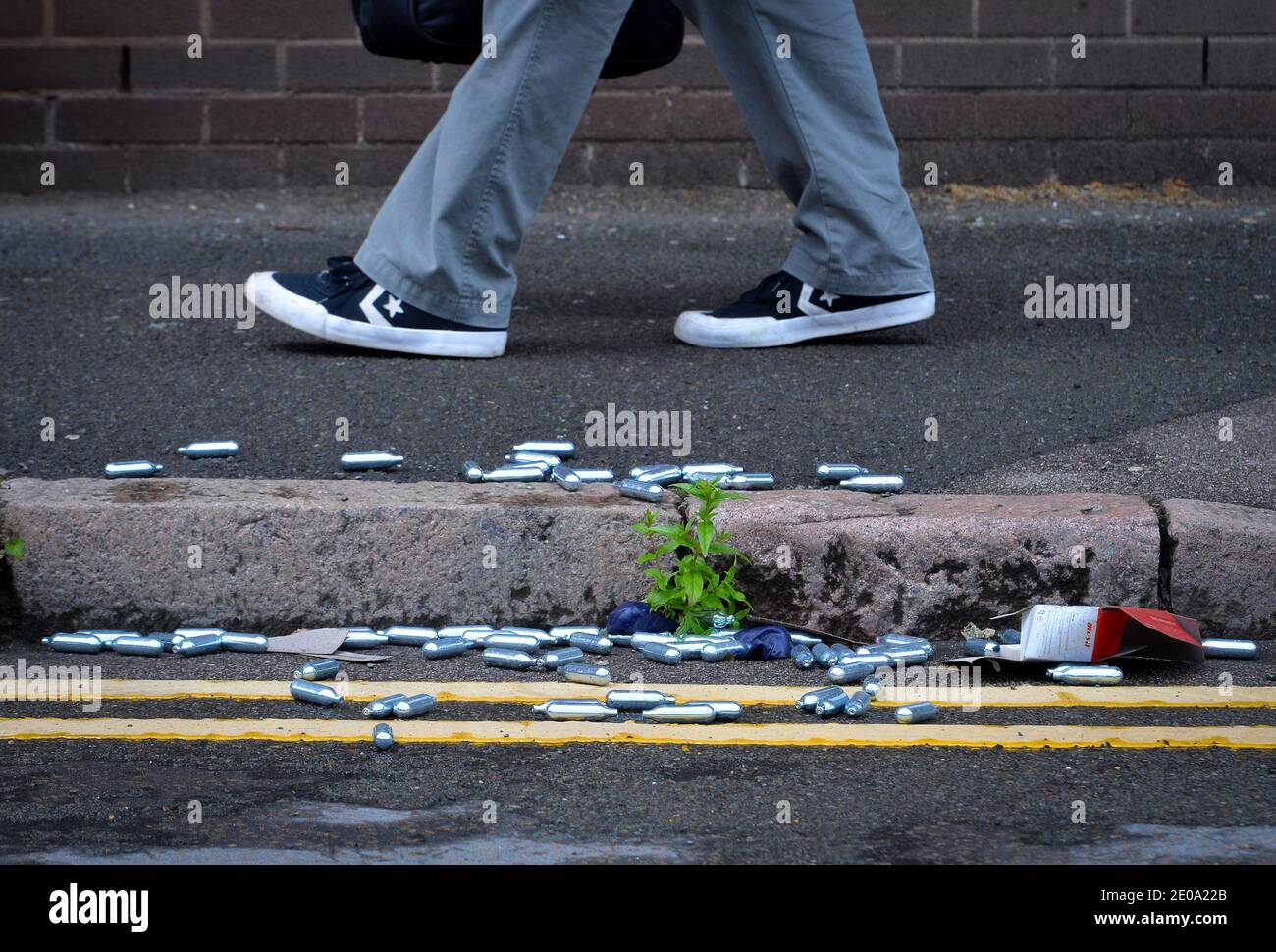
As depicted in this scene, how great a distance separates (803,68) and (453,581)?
228 cm

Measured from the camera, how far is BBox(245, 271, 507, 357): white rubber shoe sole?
16.9 feet

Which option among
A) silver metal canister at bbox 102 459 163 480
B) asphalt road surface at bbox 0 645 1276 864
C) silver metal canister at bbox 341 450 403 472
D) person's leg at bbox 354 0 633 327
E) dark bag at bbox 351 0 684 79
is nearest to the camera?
asphalt road surface at bbox 0 645 1276 864

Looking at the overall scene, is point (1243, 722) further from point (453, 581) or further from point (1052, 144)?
point (1052, 144)

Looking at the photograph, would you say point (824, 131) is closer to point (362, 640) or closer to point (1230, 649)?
point (1230, 649)

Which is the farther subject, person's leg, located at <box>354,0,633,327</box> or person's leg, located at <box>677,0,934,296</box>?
person's leg, located at <box>677,0,934,296</box>

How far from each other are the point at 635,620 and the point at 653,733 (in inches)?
22.2

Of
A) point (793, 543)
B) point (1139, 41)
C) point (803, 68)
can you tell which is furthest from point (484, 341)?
point (1139, 41)

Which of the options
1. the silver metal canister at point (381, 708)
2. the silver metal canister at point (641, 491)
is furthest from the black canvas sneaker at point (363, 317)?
the silver metal canister at point (381, 708)

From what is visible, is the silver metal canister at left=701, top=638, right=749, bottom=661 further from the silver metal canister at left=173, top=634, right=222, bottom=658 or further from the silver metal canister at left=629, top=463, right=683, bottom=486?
the silver metal canister at left=173, top=634, right=222, bottom=658

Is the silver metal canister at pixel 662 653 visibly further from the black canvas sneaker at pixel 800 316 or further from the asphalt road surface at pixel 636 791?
the black canvas sneaker at pixel 800 316

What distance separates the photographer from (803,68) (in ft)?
16.9

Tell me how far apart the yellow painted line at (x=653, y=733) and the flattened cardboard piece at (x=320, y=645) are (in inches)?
14.3

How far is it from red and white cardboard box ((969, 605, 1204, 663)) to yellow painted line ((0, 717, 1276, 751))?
0.30 m

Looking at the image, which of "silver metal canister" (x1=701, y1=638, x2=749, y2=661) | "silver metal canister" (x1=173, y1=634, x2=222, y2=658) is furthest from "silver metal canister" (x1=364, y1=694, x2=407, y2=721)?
"silver metal canister" (x1=701, y1=638, x2=749, y2=661)
